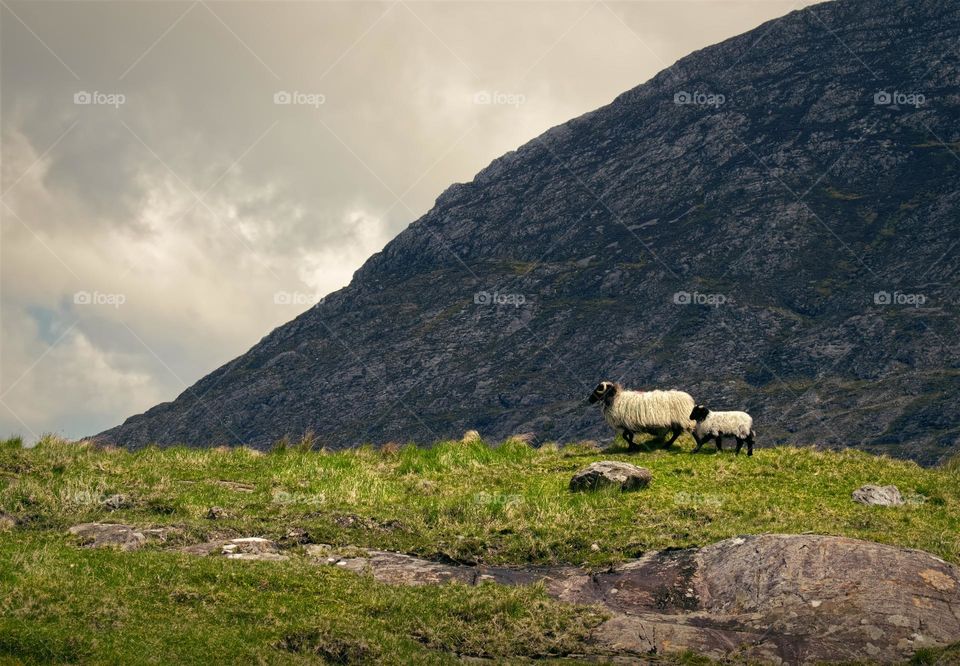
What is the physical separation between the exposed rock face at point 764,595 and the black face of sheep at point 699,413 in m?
13.3

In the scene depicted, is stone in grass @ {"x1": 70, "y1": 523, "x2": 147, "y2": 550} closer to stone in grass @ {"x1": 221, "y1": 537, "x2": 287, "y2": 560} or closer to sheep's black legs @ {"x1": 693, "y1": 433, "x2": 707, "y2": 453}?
stone in grass @ {"x1": 221, "y1": 537, "x2": 287, "y2": 560}

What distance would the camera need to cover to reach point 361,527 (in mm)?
25125

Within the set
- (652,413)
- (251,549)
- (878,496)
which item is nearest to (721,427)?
(652,413)

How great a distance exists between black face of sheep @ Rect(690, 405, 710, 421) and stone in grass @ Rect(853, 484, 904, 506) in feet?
24.3

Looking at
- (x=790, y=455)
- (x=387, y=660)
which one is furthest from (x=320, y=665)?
(x=790, y=455)

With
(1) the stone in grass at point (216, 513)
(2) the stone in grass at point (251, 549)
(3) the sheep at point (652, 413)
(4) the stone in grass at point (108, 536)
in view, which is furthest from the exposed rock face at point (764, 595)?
(3) the sheep at point (652, 413)

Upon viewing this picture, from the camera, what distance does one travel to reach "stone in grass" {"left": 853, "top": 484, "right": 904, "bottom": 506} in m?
27.9

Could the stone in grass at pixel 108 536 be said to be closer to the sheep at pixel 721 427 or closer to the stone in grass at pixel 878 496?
the stone in grass at pixel 878 496

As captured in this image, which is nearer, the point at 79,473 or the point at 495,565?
the point at 495,565

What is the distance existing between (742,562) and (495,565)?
5422 mm

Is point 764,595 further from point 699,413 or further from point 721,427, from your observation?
point 699,413

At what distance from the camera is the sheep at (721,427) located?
34.9 m

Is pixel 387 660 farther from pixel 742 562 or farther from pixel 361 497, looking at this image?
pixel 361 497

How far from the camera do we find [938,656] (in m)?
17.1
